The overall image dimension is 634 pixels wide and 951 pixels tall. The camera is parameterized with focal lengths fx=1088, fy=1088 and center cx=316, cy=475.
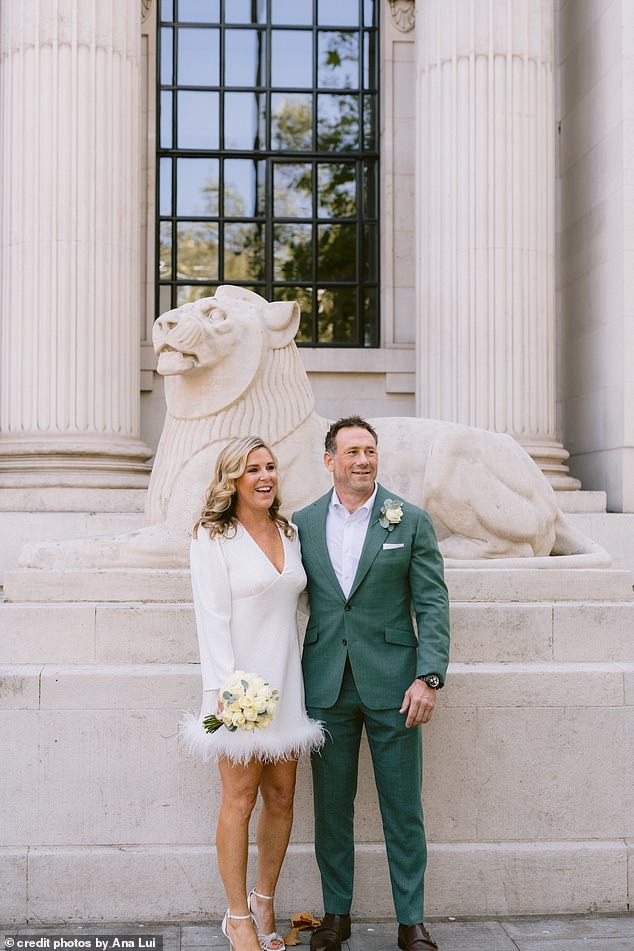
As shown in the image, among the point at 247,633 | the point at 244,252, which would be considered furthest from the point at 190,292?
the point at 247,633

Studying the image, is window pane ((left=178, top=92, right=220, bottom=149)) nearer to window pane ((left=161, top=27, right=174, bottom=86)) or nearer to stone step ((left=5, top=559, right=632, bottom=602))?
window pane ((left=161, top=27, right=174, bottom=86))

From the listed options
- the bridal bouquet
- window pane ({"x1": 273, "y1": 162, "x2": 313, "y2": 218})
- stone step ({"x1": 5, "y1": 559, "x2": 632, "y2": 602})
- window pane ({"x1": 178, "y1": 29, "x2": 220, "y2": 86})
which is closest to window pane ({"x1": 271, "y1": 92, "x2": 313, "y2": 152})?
window pane ({"x1": 273, "y1": 162, "x2": 313, "y2": 218})

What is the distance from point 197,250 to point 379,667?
9078 mm

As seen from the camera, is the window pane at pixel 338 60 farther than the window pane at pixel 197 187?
Yes

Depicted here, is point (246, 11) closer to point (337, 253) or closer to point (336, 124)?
point (336, 124)

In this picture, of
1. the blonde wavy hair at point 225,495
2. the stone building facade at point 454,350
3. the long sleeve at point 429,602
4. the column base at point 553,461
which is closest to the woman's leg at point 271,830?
the stone building facade at point 454,350

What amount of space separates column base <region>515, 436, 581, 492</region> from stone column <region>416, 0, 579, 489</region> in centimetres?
1

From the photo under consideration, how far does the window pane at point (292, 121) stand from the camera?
1302 cm

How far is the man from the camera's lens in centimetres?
474

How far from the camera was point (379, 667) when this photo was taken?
473 centimetres

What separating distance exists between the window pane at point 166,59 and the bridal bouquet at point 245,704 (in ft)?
33.6

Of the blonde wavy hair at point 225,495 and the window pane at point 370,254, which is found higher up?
the window pane at point 370,254

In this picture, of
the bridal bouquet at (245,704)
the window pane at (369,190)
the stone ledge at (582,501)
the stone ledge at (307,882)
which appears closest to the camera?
the bridal bouquet at (245,704)

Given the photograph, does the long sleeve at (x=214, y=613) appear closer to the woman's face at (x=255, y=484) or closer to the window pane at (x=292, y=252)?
the woman's face at (x=255, y=484)
